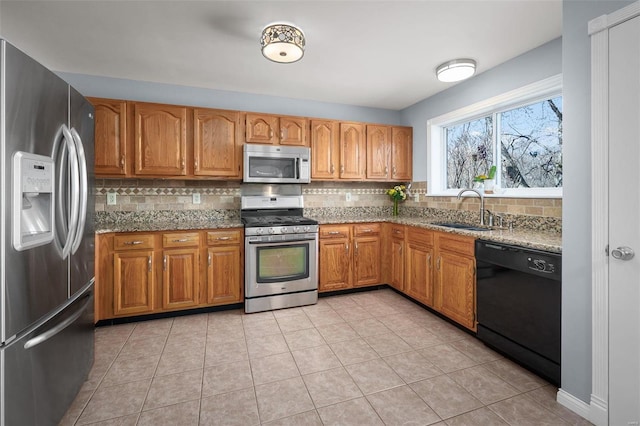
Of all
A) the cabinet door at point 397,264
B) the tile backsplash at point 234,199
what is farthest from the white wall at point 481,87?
the cabinet door at point 397,264

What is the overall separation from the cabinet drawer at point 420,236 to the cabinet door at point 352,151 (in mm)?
1091

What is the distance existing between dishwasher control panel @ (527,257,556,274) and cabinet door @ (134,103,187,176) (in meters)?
3.24

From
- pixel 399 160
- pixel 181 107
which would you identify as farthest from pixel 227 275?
pixel 399 160

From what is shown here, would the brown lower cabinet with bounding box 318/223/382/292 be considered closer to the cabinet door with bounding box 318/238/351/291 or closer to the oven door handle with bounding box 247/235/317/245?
the cabinet door with bounding box 318/238/351/291

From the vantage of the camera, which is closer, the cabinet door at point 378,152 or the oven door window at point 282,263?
the oven door window at point 282,263

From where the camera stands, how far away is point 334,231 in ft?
12.2

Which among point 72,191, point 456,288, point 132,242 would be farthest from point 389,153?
point 72,191

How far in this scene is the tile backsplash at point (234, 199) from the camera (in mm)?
2949

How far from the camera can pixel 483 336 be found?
8.20ft

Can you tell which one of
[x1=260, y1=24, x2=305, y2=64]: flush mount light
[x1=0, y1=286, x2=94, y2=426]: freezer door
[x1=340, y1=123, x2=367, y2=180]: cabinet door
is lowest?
[x1=0, y1=286, x2=94, y2=426]: freezer door

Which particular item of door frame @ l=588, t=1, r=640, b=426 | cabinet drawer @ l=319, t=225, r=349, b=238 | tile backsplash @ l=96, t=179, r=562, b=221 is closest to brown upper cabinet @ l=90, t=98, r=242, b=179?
tile backsplash @ l=96, t=179, r=562, b=221

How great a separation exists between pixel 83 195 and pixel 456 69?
3.10 metres

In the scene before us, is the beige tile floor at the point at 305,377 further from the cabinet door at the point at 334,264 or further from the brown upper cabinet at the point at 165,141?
the brown upper cabinet at the point at 165,141

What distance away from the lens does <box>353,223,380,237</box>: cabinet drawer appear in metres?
3.80
